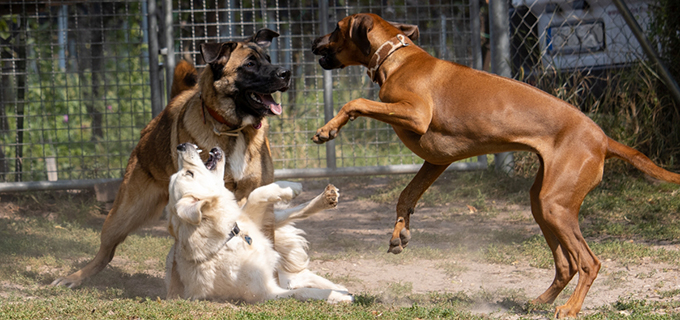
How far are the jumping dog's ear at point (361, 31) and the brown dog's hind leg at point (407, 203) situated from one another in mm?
938

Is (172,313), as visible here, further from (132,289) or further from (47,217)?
(47,217)

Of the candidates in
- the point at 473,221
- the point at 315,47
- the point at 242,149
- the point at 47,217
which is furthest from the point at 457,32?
the point at 47,217

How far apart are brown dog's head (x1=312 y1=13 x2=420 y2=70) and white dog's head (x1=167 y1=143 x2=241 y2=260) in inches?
46.9

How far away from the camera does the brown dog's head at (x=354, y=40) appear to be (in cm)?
423

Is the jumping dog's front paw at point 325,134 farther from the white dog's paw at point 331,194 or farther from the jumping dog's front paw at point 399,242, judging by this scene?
the jumping dog's front paw at point 399,242

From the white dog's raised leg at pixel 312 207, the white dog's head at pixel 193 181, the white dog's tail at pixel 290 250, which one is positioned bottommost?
the white dog's tail at pixel 290 250

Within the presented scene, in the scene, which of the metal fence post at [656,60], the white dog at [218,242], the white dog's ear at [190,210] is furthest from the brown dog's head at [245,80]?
the metal fence post at [656,60]

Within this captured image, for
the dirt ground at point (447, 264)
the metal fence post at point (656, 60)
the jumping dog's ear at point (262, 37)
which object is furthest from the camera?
the metal fence post at point (656, 60)

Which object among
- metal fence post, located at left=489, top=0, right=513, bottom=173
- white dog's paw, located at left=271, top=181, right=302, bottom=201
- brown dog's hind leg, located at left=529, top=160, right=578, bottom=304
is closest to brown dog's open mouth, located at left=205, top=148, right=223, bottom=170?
white dog's paw, located at left=271, top=181, right=302, bottom=201

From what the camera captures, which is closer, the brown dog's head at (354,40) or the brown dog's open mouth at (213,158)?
the brown dog's open mouth at (213,158)

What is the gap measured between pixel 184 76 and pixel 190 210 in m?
1.91

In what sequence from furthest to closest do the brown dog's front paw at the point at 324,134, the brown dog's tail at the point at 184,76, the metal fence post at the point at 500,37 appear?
the metal fence post at the point at 500,37 < the brown dog's tail at the point at 184,76 < the brown dog's front paw at the point at 324,134

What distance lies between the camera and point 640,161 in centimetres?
362

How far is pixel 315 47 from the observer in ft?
14.5
